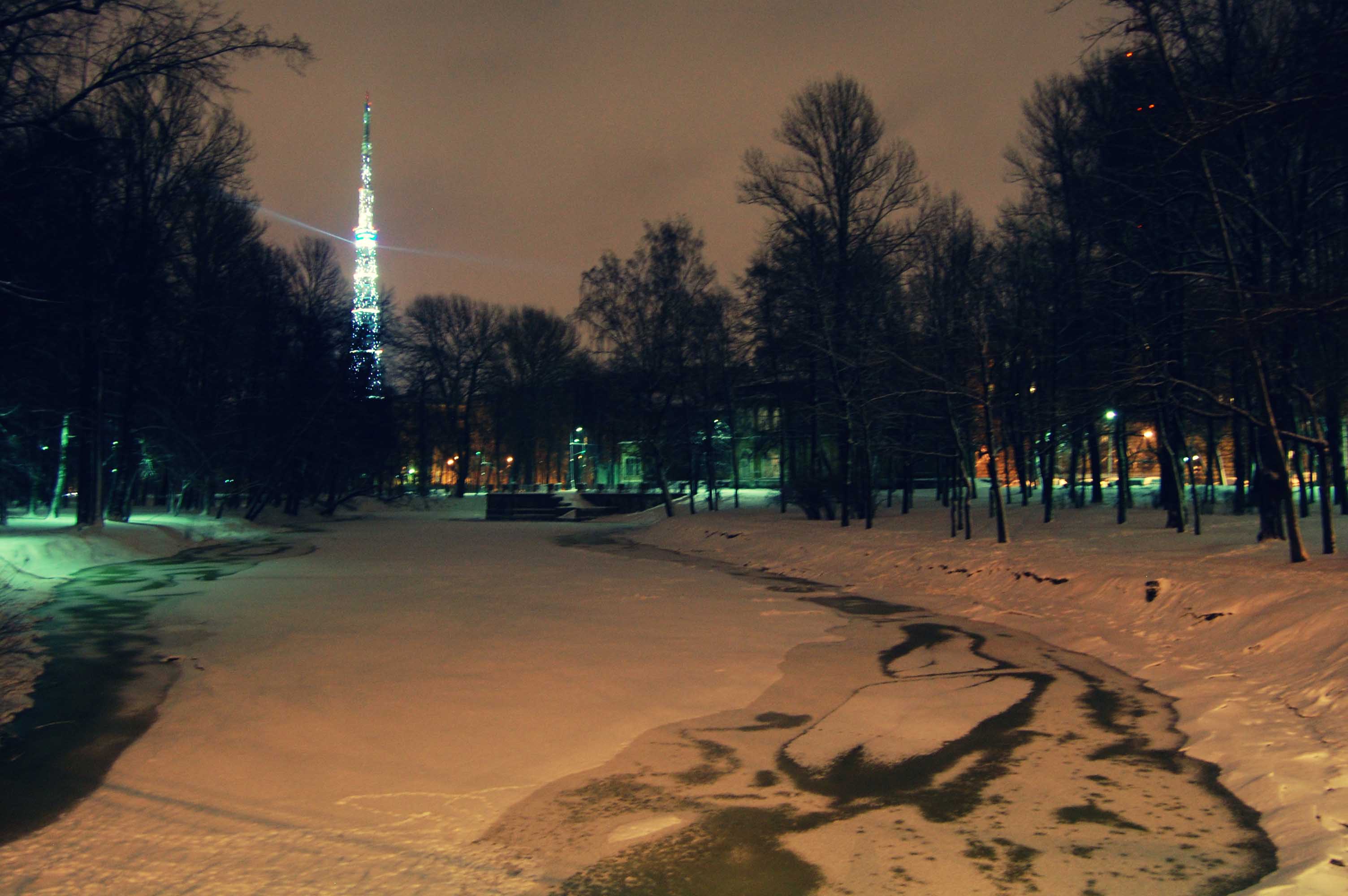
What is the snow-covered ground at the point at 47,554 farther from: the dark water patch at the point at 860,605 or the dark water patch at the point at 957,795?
the dark water patch at the point at 860,605

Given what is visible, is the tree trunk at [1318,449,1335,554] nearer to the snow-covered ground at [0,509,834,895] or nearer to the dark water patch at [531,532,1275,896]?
the dark water patch at [531,532,1275,896]

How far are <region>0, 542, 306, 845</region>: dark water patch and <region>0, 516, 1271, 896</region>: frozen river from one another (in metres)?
0.05

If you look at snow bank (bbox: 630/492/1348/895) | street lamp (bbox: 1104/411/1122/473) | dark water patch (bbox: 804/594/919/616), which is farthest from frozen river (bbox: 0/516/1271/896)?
street lamp (bbox: 1104/411/1122/473)

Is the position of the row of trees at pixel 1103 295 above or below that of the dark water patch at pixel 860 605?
above

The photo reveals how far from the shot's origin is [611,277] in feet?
149

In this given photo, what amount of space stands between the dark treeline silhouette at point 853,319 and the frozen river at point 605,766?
19.5 ft

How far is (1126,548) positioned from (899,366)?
9746 millimetres

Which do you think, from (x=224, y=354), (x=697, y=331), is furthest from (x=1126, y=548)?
(x=224, y=354)

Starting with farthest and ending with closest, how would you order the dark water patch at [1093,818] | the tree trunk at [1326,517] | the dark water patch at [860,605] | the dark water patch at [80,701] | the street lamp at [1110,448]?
the street lamp at [1110,448] < the dark water patch at [860,605] < the tree trunk at [1326,517] < the dark water patch at [80,701] < the dark water patch at [1093,818]

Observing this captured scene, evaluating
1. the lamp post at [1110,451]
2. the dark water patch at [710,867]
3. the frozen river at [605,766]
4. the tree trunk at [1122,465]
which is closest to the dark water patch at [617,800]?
the frozen river at [605,766]

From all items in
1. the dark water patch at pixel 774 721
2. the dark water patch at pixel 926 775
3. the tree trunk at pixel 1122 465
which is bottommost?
the dark water patch at pixel 926 775

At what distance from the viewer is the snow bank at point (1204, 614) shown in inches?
254

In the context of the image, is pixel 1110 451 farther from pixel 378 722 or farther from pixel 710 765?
pixel 378 722

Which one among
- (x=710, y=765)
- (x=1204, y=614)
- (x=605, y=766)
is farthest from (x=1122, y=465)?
(x=605, y=766)
